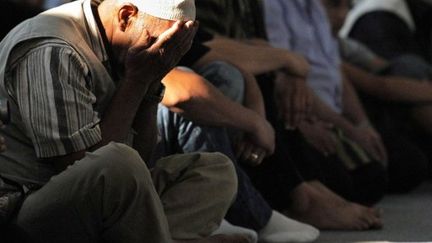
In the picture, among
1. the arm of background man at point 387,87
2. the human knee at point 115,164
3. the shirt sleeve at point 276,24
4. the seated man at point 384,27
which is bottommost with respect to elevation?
the seated man at point 384,27

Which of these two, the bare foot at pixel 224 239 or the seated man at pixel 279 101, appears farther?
the seated man at pixel 279 101

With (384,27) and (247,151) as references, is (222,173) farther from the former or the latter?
(384,27)

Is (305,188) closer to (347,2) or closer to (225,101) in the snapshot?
(225,101)

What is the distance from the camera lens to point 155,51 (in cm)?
374

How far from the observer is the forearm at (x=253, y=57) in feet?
Answer: 16.2

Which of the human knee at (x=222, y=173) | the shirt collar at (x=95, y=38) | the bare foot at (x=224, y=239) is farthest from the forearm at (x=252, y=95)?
the shirt collar at (x=95, y=38)

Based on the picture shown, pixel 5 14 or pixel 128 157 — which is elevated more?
pixel 128 157

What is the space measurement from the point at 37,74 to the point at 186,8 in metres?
0.49

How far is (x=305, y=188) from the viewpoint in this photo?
5.12m

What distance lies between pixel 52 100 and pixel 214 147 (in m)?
1.07

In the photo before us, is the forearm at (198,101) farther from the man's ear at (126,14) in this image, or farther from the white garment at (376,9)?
the white garment at (376,9)

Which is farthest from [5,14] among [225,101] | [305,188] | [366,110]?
[366,110]

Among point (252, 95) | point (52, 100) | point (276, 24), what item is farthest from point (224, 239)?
point (276, 24)

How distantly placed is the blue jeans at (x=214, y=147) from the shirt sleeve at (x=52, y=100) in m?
0.81
